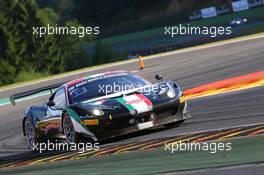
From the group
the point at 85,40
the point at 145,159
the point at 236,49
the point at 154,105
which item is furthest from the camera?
the point at 85,40

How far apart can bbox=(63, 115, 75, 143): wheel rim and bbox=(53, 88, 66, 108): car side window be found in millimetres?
328

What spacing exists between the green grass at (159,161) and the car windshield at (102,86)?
7.30 feet

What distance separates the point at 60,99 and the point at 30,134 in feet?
4.39

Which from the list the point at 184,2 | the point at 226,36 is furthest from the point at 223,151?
the point at 184,2

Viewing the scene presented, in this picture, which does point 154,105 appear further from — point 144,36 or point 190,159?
point 144,36

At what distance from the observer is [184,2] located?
67.6m

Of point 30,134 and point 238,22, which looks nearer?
point 30,134

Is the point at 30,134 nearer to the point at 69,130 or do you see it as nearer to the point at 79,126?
the point at 69,130

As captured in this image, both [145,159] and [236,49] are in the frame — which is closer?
[145,159]

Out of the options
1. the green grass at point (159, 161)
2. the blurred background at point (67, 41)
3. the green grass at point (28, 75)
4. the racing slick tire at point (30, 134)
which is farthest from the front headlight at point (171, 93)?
the green grass at point (28, 75)

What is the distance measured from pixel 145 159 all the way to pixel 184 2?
2413 inches

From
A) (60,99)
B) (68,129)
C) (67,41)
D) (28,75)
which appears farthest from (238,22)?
(68,129)

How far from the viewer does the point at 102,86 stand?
10656 millimetres

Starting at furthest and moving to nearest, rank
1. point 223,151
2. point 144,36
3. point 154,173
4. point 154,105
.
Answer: point 144,36, point 154,105, point 223,151, point 154,173
